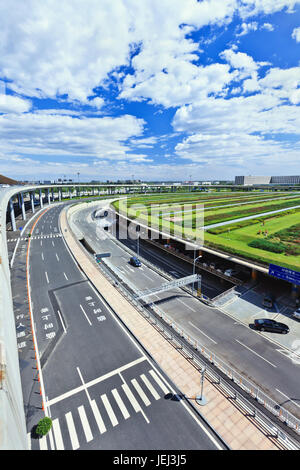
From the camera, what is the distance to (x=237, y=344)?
81.0ft

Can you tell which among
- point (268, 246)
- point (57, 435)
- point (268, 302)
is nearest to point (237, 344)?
point (268, 302)

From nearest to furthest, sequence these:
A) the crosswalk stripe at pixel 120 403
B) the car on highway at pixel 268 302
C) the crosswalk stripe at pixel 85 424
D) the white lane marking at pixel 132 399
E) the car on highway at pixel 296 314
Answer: the crosswalk stripe at pixel 85 424
the crosswalk stripe at pixel 120 403
the white lane marking at pixel 132 399
the car on highway at pixel 296 314
the car on highway at pixel 268 302

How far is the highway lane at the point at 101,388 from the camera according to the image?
1443 cm

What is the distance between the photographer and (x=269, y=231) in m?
51.9

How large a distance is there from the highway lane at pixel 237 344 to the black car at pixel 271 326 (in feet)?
3.57

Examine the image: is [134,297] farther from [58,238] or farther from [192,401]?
[58,238]

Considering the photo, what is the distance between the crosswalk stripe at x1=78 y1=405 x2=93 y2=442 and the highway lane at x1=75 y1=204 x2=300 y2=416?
14.4 meters

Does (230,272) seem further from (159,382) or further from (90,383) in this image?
(90,383)

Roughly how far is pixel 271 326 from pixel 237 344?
18.7 ft

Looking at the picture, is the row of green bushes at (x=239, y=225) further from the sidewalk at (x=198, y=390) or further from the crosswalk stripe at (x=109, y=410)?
the crosswalk stripe at (x=109, y=410)

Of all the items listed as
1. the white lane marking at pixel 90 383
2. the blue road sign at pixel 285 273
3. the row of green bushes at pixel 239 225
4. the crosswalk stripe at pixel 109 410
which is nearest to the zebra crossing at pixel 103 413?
the crosswalk stripe at pixel 109 410

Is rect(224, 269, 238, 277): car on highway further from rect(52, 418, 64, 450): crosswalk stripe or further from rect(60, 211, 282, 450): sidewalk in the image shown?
rect(52, 418, 64, 450): crosswalk stripe

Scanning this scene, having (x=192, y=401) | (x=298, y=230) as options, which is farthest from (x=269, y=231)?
(x=192, y=401)

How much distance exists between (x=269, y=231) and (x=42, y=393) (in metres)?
54.7
